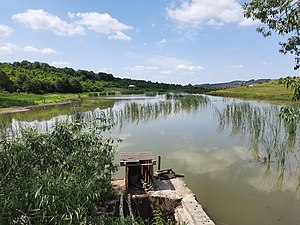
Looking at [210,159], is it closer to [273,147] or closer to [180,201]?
[273,147]

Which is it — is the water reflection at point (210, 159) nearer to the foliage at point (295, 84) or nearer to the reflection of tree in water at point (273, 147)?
the reflection of tree in water at point (273, 147)

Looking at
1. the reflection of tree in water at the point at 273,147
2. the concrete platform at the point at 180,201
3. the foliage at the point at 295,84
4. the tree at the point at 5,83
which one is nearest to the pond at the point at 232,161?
the reflection of tree in water at the point at 273,147

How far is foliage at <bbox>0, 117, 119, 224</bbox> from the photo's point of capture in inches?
115

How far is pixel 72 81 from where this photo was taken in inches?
2133

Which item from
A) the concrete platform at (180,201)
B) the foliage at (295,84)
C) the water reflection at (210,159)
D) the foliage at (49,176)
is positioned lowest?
the water reflection at (210,159)

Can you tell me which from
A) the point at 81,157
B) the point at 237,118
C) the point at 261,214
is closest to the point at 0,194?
the point at 81,157

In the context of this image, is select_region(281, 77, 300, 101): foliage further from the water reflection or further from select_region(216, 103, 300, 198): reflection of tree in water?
the water reflection

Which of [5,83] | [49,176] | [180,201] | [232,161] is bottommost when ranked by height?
[232,161]

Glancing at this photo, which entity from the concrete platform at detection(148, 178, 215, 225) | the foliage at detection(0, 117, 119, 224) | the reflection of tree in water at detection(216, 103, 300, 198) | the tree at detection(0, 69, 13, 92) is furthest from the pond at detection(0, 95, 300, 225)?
the tree at detection(0, 69, 13, 92)

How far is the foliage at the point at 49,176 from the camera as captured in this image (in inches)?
115

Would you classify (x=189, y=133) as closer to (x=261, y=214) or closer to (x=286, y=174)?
(x=286, y=174)

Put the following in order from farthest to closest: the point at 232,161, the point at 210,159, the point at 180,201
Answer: the point at 210,159 → the point at 232,161 → the point at 180,201

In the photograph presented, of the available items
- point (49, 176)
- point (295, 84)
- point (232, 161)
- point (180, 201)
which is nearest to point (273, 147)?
point (232, 161)

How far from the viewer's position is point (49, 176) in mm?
3609
